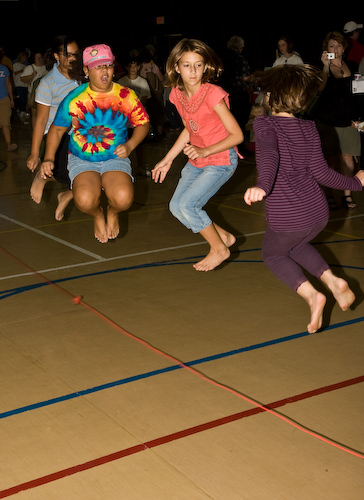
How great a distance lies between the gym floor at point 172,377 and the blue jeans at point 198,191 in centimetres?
65

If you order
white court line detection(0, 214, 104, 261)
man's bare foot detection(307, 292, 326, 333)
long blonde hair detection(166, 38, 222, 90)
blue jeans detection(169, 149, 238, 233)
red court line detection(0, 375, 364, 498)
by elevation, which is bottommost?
red court line detection(0, 375, 364, 498)

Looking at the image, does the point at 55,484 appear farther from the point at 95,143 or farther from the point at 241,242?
the point at 241,242

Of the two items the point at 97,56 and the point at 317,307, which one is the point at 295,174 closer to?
the point at 317,307

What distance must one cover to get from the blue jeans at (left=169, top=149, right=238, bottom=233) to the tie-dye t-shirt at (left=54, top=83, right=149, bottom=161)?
65cm

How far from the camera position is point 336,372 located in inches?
146

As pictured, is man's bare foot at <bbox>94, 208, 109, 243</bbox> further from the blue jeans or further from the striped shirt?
the striped shirt

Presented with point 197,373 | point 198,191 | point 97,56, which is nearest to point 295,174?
point 198,191

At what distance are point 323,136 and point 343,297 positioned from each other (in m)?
4.34

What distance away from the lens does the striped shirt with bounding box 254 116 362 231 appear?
136 inches

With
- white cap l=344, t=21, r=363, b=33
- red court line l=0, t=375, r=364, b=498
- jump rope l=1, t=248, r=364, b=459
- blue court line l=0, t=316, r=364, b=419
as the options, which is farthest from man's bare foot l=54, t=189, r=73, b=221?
white cap l=344, t=21, r=363, b=33

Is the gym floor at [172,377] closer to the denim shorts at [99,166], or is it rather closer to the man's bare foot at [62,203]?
the man's bare foot at [62,203]

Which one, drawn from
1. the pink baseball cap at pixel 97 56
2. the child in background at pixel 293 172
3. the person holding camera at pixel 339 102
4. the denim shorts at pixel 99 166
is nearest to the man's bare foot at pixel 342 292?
the child in background at pixel 293 172

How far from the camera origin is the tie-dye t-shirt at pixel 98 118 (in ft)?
15.7

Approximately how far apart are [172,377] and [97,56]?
226 cm
